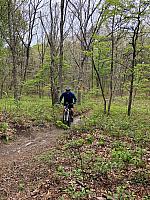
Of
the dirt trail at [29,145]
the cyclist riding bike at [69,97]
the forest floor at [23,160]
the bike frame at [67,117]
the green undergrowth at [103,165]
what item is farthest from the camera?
the cyclist riding bike at [69,97]

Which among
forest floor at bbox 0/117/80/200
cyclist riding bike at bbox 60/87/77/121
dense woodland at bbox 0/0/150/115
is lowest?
forest floor at bbox 0/117/80/200

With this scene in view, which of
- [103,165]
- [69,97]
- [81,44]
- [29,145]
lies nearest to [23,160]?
[29,145]

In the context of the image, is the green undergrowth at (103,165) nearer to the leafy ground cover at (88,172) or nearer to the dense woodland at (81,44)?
the leafy ground cover at (88,172)

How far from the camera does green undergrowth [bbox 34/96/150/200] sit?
228 inches

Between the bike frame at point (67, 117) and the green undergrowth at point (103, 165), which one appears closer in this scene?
the green undergrowth at point (103, 165)

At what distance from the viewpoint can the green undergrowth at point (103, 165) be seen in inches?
228

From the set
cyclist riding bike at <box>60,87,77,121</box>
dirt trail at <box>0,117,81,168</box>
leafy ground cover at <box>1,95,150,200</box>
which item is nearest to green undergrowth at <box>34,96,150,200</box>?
leafy ground cover at <box>1,95,150,200</box>

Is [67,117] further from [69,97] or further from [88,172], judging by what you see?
[88,172]

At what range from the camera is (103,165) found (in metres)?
7.15

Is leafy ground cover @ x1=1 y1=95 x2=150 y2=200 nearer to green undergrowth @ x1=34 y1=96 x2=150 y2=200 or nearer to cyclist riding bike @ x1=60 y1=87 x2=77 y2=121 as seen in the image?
green undergrowth @ x1=34 y1=96 x2=150 y2=200

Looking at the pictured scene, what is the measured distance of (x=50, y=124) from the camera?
13.6 m

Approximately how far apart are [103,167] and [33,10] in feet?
88.0

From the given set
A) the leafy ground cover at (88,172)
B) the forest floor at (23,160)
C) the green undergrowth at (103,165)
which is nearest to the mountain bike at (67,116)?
the forest floor at (23,160)

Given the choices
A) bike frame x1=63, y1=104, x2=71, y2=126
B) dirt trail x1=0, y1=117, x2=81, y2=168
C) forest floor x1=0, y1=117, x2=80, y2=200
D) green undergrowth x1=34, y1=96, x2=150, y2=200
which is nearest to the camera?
green undergrowth x1=34, y1=96, x2=150, y2=200
